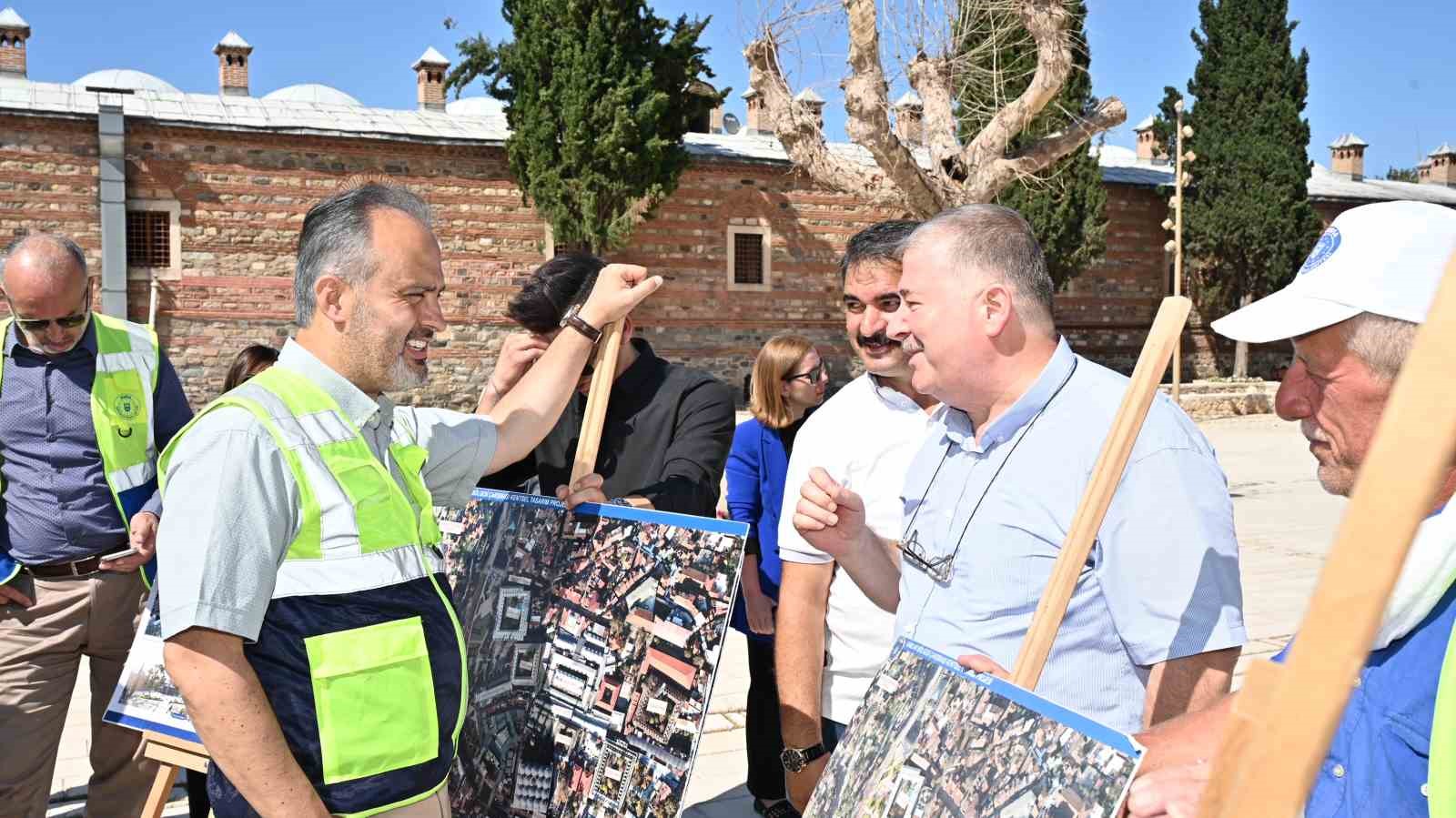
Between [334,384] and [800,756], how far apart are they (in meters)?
1.38

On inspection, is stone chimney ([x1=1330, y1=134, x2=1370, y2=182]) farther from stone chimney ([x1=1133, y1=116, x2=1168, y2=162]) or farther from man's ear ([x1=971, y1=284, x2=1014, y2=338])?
man's ear ([x1=971, y1=284, x2=1014, y2=338])

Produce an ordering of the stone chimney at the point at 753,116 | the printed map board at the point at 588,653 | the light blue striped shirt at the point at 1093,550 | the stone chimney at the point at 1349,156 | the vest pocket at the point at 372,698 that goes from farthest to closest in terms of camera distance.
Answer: the stone chimney at the point at 1349,156 → the stone chimney at the point at 753,116 → the printed map board at the point at 588,653 → the vest pocket at the point at 372,698 → the light blue striped shirt at the point at 1093,550

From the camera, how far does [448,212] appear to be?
2112cm

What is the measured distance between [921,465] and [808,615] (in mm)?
633

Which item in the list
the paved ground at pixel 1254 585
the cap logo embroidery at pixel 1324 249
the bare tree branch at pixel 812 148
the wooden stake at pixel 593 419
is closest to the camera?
the cap logo embroidery at pixel 1324 249

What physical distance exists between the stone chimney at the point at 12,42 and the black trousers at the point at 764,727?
85.1 feet

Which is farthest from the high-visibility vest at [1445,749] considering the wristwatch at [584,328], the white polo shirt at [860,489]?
the wristwatch at [584,328]

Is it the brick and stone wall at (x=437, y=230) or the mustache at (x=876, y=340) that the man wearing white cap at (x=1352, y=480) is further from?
the brick and stone wall at (x=437, y=230)

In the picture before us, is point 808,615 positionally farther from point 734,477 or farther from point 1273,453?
point 1273,453

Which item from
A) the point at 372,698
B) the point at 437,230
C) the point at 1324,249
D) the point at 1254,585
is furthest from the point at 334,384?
the point at 437,230

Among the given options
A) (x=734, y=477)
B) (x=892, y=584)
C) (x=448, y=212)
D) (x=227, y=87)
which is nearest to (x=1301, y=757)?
(x=892, y=584)

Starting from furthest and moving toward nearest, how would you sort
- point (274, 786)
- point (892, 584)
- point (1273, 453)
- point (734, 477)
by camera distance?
1. point (1273, 453)
2. point (734, 477)
3. point (892, 584)
4. point (274, 786)

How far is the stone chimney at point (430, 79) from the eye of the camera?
25578mm

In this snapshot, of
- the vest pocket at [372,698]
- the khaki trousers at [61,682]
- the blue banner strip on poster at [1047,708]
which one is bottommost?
the khaki trousers at [61,682]
